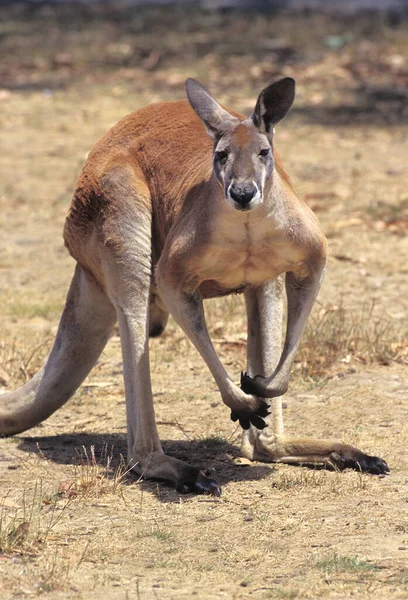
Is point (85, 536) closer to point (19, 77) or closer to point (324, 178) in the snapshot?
point (324, 178)

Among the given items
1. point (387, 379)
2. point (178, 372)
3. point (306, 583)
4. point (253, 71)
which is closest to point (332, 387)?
point (387, 379)

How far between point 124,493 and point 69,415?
4.03ft

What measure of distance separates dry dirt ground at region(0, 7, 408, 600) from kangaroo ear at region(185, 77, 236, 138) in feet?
4.54

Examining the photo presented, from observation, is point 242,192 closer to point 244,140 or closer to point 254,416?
point 244,140

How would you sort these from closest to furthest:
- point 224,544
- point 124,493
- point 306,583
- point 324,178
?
point 306,583 < point 224,544 < point 124,493 < point 324,178

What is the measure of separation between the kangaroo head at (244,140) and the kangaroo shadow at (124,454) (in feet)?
4.19

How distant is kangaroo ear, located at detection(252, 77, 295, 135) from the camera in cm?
423

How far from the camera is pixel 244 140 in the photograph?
4141 mm

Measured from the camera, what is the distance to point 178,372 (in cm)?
612

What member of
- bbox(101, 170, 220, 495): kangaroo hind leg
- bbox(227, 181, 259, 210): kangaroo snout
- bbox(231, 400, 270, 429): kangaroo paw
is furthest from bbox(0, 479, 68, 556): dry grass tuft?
bbox(227, 181, 259, 210): kangaroo snout

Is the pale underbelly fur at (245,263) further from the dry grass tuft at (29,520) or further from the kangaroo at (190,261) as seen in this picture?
the dry grass tuft at (29,520)

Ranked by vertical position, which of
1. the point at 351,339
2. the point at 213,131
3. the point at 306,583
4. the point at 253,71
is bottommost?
the point at 306,583

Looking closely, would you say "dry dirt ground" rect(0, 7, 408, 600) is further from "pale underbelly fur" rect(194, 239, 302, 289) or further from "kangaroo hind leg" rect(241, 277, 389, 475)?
"pale underbelly fur" rect(194, 239, 302, 289)

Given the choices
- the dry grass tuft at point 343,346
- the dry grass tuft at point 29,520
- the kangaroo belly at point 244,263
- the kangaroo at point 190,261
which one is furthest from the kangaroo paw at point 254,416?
the dry grass tuft at point 343,346
